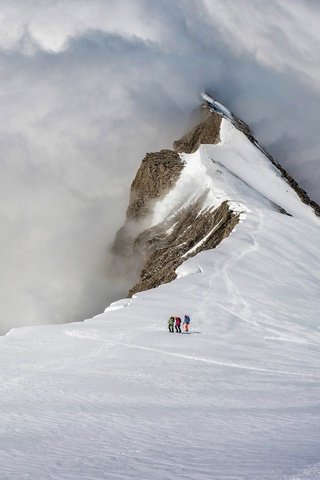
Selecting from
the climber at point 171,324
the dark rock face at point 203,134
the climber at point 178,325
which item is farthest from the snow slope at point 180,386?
the dark rock face at point 203,134

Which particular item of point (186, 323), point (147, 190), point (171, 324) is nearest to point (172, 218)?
point (147, 190)

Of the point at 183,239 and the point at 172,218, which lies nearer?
the point at 183,239

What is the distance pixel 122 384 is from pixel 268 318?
53.4 feet

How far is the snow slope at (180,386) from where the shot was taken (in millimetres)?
9391

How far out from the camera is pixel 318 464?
8.48m

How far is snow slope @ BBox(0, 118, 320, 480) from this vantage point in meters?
9.39

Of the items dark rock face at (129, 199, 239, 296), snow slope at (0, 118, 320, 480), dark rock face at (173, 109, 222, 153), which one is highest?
dark rock face at (173, 109, 222, 153)

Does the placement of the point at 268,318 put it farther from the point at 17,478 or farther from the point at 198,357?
the point at 17,478

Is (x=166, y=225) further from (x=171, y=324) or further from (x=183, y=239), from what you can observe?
(x=171, y=324)

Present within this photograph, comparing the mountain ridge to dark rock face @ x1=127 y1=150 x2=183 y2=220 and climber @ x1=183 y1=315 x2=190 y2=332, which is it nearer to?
dark rock face @ x1=127 y1=150 x2=183 y2=220

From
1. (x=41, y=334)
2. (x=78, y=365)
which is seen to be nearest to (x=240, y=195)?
(x=41, y=334)

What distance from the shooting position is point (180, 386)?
16750 millimetres

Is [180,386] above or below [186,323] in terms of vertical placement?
below

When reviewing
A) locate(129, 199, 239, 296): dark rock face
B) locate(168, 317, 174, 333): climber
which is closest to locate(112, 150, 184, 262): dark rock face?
locate(129, 199, 239, 296): dark rock face
